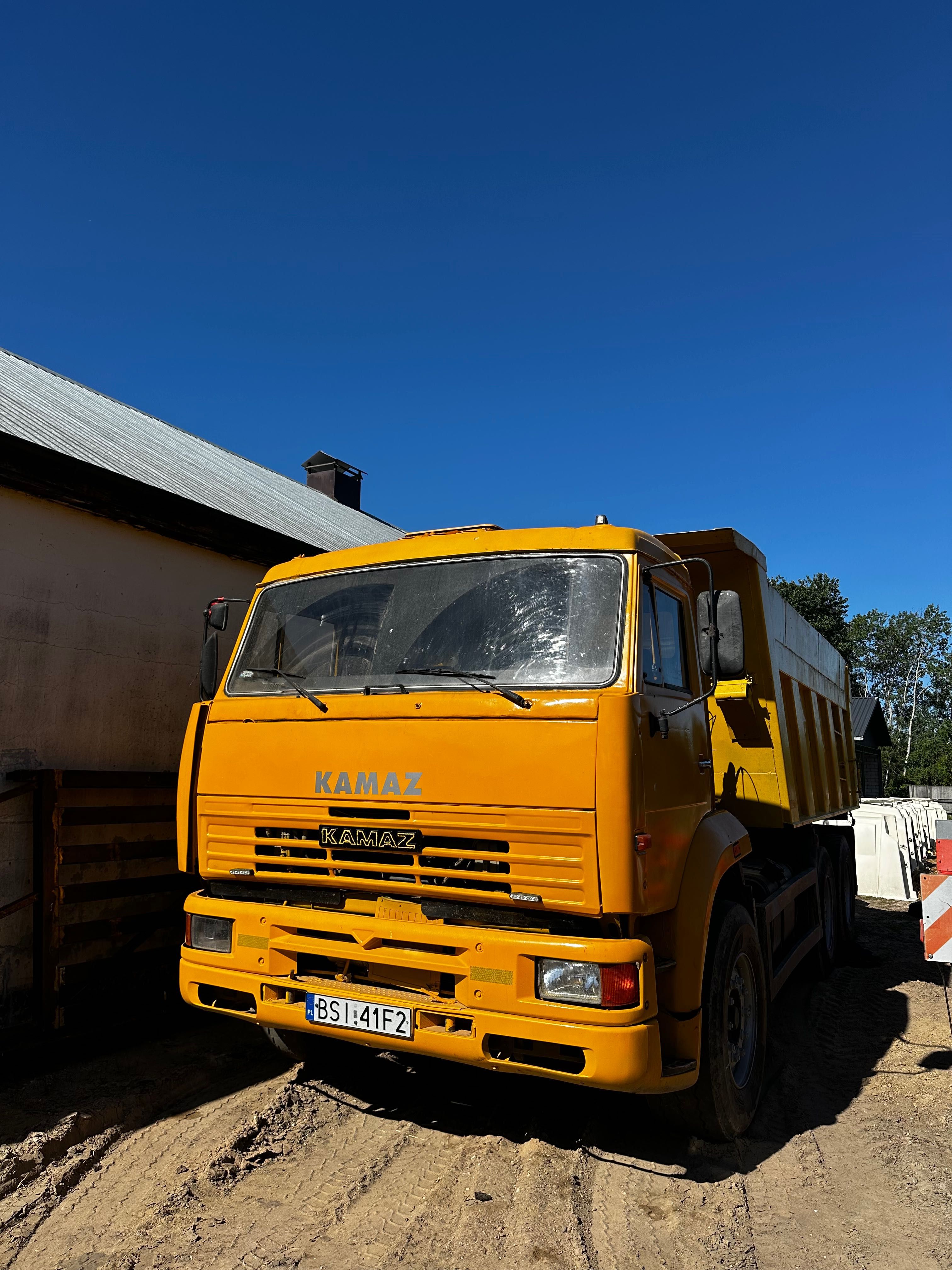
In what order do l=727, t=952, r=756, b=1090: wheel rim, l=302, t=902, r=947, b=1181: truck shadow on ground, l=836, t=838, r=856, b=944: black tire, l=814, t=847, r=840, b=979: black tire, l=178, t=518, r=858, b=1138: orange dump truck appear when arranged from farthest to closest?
l=836, t=838, r=856, b=944: black tire → l=814, t=847, r=840, b=979: black tire → l=727, t=952, r=756, b=1090: wheel rim → l=302, t=902, r=947, b=1181: truck shadow on ground → l=178, t=518, r=858, b=1138: orange dump truck

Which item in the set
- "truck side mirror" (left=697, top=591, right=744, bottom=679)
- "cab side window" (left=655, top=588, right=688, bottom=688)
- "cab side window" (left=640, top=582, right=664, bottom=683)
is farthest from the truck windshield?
"truck side mirror" (left=697, top=591, right=744, bottom=679)

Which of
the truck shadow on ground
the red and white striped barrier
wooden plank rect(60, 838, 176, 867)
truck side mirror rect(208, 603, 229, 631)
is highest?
truck side mirror rect(208, 603, 229, 631)

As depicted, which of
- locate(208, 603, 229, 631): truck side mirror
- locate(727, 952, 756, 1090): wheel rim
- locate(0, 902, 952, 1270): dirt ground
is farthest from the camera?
locate(208, 603, 229, 631): truck side mirror

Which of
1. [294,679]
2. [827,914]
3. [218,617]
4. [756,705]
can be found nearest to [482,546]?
[294,679]

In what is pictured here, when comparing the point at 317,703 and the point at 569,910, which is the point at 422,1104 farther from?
the point at 317,703

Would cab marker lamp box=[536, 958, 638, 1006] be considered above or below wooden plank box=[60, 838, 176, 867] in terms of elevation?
below

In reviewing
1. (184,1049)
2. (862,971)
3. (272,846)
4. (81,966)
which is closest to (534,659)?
(272,846)

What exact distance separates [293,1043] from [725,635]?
3.18 metres

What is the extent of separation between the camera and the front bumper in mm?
3295

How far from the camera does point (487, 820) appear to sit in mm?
3551

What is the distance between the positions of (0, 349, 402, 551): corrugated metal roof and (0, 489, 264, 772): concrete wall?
529 millimetres

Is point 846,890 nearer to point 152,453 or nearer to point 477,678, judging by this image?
point 477,678

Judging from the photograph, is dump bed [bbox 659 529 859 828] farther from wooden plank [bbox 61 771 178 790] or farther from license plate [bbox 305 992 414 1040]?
wooden plank [bbox 61 771 178 790]

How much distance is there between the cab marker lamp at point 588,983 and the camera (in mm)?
3299
